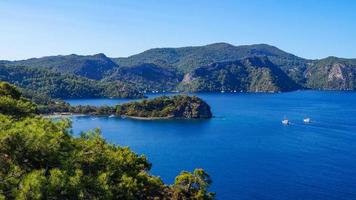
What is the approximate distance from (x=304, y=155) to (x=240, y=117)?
6948cm

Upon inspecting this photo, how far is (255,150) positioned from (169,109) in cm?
6463

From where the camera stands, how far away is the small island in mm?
156250

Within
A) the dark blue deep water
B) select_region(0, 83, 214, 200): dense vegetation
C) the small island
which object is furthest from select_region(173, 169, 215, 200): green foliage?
the small island

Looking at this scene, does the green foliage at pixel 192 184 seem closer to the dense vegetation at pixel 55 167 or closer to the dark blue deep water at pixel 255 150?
the dense vegetation at pixel 55 167

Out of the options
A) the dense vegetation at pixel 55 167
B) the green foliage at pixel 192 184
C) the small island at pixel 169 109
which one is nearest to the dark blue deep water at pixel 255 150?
the small island at pixel 169 109

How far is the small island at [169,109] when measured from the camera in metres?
156

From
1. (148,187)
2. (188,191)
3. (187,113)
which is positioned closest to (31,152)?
(148,187)

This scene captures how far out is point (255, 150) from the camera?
316ft

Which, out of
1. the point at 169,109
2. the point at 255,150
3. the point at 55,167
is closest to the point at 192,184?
the point at 55,167

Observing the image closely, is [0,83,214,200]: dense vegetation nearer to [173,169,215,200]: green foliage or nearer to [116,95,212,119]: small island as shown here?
[173,169,215,200]: green foliage

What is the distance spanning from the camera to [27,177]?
1942 centimetres

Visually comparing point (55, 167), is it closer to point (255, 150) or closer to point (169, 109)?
point (255, 150)

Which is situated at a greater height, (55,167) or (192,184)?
(55,167)

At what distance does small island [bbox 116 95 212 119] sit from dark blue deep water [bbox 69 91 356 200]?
684cm
